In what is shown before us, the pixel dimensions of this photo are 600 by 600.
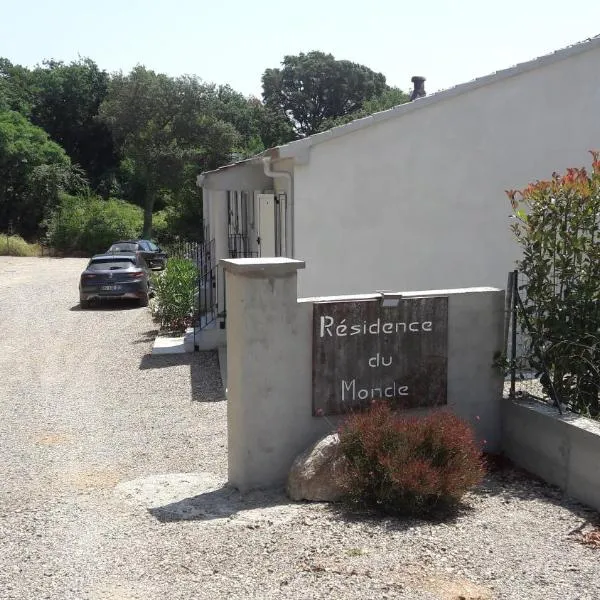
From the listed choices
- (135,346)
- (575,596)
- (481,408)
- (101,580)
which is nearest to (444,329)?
(481,408)

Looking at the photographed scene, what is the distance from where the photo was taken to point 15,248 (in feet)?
126

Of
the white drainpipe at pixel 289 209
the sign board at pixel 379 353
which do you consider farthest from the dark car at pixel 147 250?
the sign board at pixel 379 353

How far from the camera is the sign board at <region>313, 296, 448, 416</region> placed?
19.7 feet

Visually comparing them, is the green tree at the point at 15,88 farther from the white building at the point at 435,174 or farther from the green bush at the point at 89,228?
the white building at the point at 435,174

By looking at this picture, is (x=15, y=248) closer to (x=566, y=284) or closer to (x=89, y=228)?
(x=89, y=228)

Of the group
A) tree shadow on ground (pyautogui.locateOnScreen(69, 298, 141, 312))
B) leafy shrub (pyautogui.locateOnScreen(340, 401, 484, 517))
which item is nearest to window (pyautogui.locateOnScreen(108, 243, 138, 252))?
tree shadow on ground (pyautogui.locateOnScreen(69, 298, 141, 312))

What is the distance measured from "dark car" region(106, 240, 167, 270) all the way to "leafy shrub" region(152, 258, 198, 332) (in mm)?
11139

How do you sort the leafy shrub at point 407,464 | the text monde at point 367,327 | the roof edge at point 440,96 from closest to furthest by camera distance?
1. the leafy shrub at point 407,464
2. the text monde at point 367,327
3. the roof edge at point 440,96

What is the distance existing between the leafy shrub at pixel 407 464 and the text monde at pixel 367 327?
2.54 feet

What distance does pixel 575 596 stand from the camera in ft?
13.3

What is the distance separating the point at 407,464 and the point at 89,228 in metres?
36.0

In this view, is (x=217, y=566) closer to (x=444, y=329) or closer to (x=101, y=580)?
(x=101, y=580)

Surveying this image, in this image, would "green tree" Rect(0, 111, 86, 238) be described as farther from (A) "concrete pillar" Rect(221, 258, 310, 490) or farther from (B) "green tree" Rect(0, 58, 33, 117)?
(A) "concrete pillar" Rect(221, 258, 310, 490)

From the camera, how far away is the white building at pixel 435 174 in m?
9.95
